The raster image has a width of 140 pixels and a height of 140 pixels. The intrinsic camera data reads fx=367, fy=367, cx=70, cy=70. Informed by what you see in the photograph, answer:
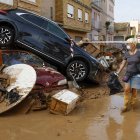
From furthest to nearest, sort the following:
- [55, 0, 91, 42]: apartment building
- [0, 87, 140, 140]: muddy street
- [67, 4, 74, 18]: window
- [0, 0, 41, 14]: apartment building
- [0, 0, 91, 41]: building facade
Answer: [67, 4, 74, 18]: window, [55, 0, 91, 42]: apartment building, [0, 0, 91, 41]: building facade, [0, 0, 41, 14]: apartment building, [0, 87, 140, 140]: muddy street

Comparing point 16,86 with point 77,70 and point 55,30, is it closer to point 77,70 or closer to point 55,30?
point 55,30

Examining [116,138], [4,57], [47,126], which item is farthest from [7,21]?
[116,138]

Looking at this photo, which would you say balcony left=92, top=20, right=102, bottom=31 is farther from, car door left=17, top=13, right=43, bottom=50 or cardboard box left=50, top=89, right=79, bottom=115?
cardboard box left=50, top=89, right=79, bottom=115

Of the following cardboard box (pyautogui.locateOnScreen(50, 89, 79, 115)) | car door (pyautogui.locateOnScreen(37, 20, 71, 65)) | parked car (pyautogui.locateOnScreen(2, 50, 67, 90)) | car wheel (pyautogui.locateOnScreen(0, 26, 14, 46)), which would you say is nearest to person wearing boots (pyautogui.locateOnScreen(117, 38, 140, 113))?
cardboard box (pyautogui.locateOnScreen(50, 89, 79, 115))

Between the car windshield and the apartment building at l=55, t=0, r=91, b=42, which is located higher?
the apartment building at l=55, t=0, r=91, b=42

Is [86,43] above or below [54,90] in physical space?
above

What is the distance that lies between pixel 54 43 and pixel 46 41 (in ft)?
0.97

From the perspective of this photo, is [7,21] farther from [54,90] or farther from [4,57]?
[54,90]

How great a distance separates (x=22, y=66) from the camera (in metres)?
9.64

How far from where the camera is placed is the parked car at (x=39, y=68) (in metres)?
9.98

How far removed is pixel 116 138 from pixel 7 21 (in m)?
6.31

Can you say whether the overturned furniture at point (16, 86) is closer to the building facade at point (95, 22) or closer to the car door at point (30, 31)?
the car door at point (30, 31)

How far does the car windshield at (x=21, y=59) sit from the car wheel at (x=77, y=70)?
1.39 m

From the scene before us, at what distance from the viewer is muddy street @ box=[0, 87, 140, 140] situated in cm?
694
